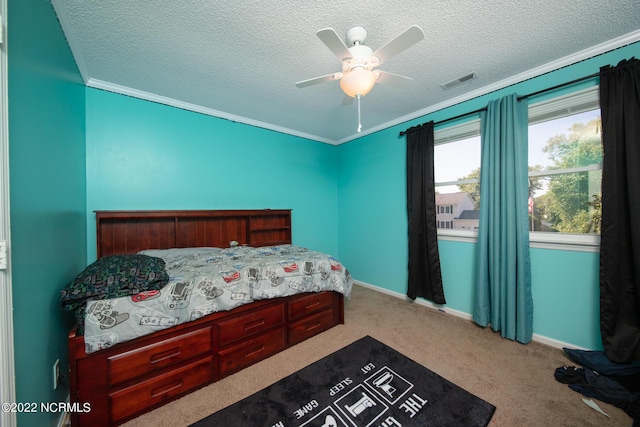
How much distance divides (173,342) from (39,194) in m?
1.16

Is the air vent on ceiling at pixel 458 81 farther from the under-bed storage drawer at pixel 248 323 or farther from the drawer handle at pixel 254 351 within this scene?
the drawer handle at pixel 254 351

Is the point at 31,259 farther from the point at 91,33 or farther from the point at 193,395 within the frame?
the point at 91,33

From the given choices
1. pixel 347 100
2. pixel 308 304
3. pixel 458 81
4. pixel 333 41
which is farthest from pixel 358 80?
pixel 308 304

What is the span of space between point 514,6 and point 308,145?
2.89 meters

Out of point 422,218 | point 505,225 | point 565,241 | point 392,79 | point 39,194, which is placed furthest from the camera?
point 422,218

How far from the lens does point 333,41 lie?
1.28 metres

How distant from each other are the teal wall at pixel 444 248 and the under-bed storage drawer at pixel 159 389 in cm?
264

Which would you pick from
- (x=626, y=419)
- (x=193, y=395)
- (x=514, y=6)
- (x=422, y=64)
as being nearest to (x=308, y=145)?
(x=422, y=64)

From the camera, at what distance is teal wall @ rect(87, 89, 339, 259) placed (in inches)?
91.2

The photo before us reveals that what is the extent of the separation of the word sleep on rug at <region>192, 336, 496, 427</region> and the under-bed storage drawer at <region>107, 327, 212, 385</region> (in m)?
0.42

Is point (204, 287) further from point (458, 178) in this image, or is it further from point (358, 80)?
→ point (458, 178)

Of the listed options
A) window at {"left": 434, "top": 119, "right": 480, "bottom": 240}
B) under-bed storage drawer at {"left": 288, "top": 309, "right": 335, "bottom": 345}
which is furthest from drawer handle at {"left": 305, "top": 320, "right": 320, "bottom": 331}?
window at {"left": 434, "top": 119, "right": 480, "bottom": 240}

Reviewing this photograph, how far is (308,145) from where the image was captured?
3934mm

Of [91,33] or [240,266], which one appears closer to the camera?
[91,33]
